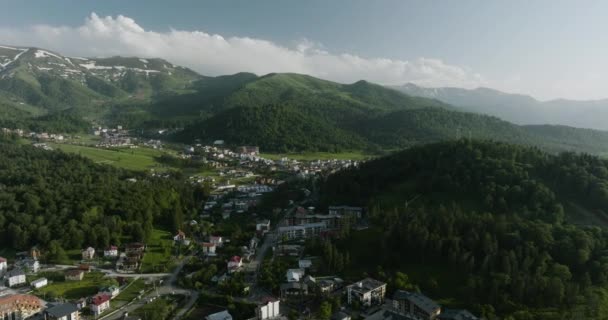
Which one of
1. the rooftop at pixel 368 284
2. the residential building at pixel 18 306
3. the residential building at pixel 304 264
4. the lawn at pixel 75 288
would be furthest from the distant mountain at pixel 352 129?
the residential building at pixel 18 306

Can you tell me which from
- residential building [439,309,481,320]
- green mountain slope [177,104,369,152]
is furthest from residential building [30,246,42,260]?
green mountain slope [177,104,369,152]

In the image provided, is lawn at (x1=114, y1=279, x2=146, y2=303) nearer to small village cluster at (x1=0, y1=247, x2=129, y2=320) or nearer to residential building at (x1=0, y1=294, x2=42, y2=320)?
Result: small village cluster at (x1=0, y1=247, x2=129, y2=320)

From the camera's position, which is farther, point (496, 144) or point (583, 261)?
point (496, 144)

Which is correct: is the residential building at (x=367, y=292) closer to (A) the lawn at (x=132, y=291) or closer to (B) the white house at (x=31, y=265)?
(A) the lawn at (x=132, y=291)

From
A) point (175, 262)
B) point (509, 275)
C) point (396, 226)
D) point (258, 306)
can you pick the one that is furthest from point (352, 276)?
point (175, 262)

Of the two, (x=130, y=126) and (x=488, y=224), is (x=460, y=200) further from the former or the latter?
(x=130, y=126)
